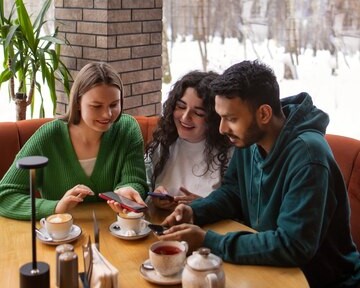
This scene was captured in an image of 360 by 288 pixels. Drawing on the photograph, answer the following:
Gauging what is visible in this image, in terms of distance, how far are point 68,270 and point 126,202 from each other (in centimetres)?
43

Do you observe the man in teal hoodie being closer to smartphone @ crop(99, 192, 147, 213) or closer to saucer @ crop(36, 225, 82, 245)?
smartphone @ crop(99, 192, 147, 213)

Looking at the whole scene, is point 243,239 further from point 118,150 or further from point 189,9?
point 189,9

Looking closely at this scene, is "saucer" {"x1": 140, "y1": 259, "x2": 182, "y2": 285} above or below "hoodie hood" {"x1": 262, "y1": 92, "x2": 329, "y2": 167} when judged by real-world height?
below

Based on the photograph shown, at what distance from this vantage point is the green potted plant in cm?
283

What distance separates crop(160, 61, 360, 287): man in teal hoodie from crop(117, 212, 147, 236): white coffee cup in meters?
0.10

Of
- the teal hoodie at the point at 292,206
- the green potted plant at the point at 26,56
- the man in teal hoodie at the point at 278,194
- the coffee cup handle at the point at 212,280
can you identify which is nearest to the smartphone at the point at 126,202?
the man in teal hoodie at the point at 278,194

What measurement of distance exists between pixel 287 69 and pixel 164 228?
1.88 metres

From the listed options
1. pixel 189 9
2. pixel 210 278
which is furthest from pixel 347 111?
pixel 210 278

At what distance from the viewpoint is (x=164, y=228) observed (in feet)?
5.16

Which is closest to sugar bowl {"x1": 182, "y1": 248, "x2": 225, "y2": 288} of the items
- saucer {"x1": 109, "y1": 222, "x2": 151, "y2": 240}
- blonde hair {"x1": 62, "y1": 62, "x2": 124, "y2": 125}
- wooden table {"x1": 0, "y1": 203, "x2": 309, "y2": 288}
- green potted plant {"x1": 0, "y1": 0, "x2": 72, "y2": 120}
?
wooden table {"x1": 0, "y1": 203, "x2": 309, "y2": 288}

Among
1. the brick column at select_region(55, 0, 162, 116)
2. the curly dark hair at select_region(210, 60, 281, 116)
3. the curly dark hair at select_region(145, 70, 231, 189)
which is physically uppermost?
the brick column at select_region(55, 0, 162, 116)

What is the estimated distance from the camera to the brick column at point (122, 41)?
3.00 metres

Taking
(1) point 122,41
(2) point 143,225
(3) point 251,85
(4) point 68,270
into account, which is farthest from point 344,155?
(1) point 122,41

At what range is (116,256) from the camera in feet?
4.80
